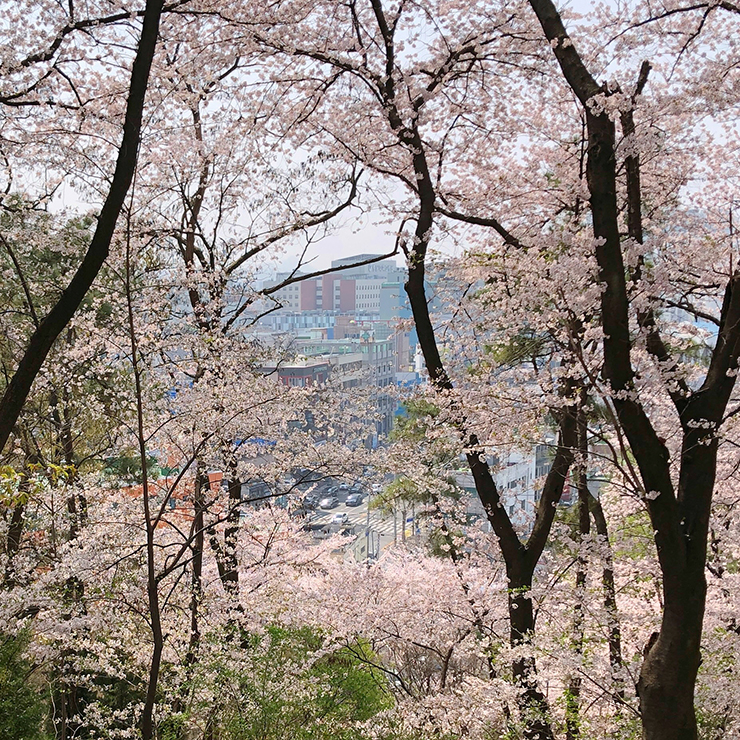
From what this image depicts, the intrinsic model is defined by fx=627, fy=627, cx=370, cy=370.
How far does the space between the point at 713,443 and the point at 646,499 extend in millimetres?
342

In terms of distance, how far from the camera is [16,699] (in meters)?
4.75

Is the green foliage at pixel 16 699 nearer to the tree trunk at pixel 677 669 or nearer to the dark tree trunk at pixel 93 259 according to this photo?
the dark tree trunk at pixel 93 259

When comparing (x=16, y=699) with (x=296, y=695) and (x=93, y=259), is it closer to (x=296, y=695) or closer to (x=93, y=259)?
(x=296, y=695)

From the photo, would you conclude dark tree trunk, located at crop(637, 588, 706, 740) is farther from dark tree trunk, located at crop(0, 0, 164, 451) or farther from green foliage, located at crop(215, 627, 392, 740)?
green foliage, located at crop(215, 627, 392, 740)

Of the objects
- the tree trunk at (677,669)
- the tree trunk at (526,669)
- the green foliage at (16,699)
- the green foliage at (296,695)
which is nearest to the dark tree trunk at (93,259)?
the tree trunk at (677,669)

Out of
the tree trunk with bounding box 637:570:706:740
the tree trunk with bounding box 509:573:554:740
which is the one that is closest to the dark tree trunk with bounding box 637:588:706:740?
the tree trunk with bounding box 637:570:706:740

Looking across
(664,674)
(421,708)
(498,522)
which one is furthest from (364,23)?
(421,708)

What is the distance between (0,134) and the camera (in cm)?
340

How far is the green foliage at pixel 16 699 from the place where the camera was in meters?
4.62

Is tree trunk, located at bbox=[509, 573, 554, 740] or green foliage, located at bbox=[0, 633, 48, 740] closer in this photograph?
tree trunk, located at bbox=[509, 573, 554, 740]

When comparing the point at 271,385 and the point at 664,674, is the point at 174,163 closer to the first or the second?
the point at 271,385

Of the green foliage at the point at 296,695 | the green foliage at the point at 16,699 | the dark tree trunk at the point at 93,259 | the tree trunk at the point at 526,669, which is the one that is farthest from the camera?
the green foliage at the point at 296,695

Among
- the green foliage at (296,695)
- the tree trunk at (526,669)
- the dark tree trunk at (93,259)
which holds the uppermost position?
the dark tree trunk at (93,259)

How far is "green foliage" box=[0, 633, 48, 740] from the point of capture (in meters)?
4.62
